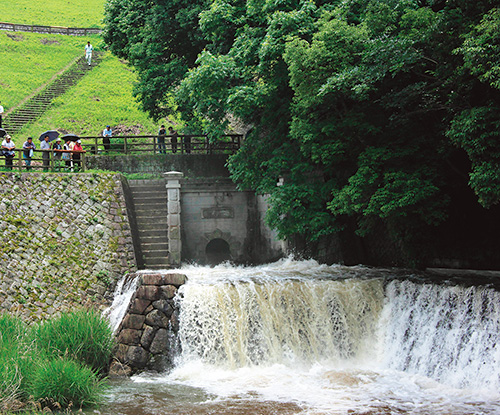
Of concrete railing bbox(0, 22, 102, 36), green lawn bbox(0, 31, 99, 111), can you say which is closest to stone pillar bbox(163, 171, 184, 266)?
green lawn bbox(0, 31, 99, 111)

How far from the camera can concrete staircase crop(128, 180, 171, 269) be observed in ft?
69.9

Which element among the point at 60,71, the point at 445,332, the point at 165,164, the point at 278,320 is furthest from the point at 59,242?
the point at 60,71

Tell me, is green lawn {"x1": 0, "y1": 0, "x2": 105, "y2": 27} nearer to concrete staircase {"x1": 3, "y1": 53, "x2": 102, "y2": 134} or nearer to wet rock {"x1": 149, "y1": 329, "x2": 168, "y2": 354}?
concrete staircase {"x1": 3, "y1": 53, "x2": 102, "y2": 134}

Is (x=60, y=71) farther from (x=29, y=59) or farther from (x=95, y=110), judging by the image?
(x=95, y=110)

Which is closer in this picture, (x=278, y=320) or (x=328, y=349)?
(x=328, y=349)

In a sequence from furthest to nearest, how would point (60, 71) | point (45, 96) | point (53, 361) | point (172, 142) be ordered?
point (60, 71)
point (45, 96)
point (172, 142)
point (53, 361)

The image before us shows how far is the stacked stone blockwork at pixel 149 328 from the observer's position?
14672mm

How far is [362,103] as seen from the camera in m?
15.9

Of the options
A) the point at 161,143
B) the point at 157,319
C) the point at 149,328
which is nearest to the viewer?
the point at 149,328

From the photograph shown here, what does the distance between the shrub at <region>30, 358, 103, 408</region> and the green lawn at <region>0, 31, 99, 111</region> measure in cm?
3001

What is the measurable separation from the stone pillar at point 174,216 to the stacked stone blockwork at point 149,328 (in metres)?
5.86

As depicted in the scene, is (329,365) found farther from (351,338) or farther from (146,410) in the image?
(146,410)

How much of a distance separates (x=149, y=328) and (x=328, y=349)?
4.85 m

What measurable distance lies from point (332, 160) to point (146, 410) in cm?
861
